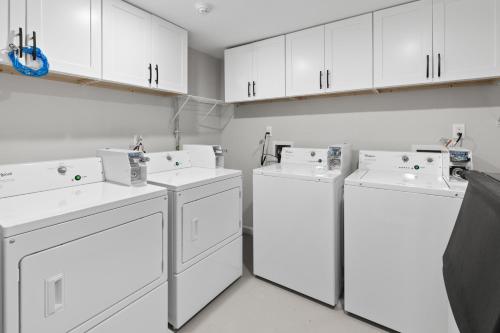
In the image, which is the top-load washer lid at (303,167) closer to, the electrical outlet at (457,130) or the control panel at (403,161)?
the control panel at (403,161)

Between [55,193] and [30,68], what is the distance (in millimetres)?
726

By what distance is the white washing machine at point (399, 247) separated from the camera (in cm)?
164

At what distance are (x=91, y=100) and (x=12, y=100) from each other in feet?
1.66

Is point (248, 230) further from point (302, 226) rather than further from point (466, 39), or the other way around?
point (466, 39)

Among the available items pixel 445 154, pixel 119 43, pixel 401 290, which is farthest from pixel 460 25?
pixel 119 43

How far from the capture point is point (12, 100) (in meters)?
1.74

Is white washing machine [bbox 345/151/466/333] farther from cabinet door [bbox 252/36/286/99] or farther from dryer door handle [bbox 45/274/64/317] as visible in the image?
dryer door handle [bbox 45/274/64/317]

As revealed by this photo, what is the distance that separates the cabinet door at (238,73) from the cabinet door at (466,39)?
1.67 metres

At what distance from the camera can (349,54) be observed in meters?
2.31

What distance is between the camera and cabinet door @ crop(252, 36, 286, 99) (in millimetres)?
2703

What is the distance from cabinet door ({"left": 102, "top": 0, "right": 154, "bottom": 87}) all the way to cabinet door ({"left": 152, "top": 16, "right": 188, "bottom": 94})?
7 cm

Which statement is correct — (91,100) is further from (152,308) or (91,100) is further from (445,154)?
(445,154)

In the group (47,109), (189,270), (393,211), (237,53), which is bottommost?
(189,270)

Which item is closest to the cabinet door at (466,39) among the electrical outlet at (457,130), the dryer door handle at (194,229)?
the electrical outlet at (457,130)
